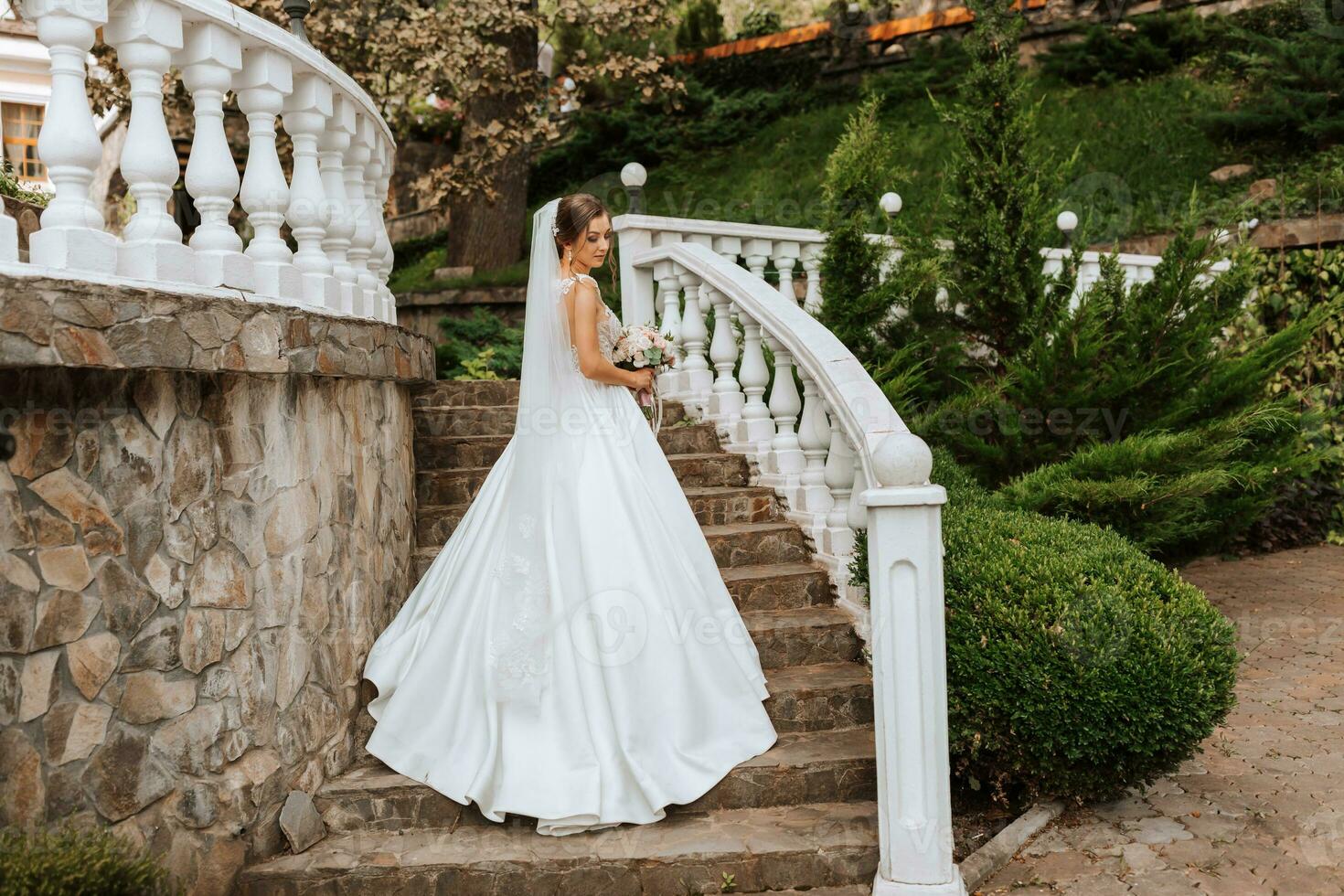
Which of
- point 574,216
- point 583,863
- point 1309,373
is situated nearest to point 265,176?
point 574,216

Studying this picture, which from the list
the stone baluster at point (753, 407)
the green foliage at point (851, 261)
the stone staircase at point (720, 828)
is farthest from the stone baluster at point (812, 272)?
the stone staircase at point (720, 828)

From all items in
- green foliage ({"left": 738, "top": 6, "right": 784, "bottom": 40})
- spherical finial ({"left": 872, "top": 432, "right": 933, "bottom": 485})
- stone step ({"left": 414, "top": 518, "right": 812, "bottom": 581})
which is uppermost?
green foliage ({"left": 738, "top": 6, "right": 784, "bottom": 40})

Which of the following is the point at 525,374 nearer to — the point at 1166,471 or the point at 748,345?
the point at 748,345

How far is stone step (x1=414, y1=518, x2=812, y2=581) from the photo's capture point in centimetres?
493

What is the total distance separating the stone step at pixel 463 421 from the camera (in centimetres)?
549

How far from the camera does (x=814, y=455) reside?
4914mm

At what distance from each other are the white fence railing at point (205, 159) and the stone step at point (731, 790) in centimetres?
164

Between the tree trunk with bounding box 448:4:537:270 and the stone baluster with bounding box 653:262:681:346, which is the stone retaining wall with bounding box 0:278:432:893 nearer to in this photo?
the stone baluster with bounding box 653:262:681:346

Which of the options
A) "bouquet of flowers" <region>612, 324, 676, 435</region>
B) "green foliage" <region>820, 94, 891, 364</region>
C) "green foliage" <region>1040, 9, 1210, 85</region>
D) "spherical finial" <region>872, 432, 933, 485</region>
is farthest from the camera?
"green foliage" <region>1040, 9, 1210, 85</region>

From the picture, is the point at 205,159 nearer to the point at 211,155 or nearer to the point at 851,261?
the point at 211,155

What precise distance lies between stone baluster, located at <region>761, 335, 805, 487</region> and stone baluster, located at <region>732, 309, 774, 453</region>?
0.10 m

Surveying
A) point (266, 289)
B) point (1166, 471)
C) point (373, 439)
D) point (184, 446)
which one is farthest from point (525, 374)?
point (1166, 471)

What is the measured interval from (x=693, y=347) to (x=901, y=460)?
299cm

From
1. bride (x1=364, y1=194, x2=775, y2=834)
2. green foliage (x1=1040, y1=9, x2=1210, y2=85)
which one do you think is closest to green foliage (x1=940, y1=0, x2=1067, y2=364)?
bride (x1=364, y1=194, x2=775, y2=834)
